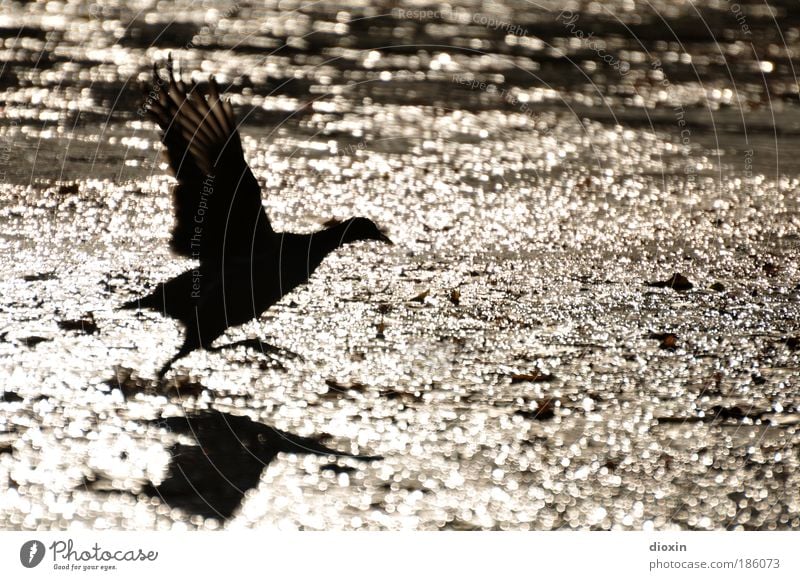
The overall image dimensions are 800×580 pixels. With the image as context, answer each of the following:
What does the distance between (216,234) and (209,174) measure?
87 millimetres

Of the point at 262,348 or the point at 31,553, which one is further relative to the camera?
the point at 262,348

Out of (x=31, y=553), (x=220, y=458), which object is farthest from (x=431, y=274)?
(x=31, y=553)

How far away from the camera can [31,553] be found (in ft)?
3.12

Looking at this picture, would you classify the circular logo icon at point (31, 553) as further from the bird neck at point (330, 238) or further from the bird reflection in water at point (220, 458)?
the bird neck at point (330, 238)

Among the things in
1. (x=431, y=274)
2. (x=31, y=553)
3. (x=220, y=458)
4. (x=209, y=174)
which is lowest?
(x=31, y=553)

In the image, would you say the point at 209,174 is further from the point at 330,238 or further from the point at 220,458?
the point at 220,458

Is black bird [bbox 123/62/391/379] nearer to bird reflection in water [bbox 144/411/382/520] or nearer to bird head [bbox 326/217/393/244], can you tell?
bird head [bbox 326/217/393/244]

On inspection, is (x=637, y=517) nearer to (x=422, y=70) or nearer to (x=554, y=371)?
(x=554, y=371)

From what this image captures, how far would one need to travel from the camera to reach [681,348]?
109 cm

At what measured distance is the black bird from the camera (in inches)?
40.4

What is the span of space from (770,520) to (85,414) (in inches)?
36.0

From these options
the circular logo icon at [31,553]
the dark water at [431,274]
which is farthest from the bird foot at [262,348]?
the circular logo icon at [31,553]

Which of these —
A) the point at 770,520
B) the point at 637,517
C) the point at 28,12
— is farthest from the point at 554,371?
the point at 28,12

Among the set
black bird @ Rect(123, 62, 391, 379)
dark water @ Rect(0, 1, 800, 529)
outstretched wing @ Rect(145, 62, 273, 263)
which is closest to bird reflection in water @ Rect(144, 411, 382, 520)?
dark water @ Rect(0, 1, 800, 529)
